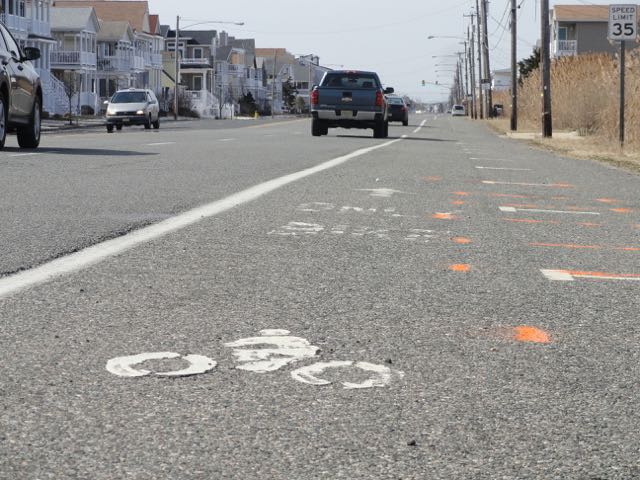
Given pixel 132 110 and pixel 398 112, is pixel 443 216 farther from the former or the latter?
pixel 398 112

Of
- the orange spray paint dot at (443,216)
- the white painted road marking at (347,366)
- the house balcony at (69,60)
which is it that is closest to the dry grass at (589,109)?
the orange spray paint dot at (443,216)

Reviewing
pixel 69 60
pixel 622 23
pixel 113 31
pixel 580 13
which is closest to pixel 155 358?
pixel 622 23

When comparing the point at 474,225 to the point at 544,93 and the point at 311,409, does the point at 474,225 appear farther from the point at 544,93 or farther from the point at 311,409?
the point at 544,93

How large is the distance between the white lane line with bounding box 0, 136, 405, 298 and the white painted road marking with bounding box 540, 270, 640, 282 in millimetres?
2405

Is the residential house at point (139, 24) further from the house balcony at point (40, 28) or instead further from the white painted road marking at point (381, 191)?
the white painted road marking at point (381, 191)

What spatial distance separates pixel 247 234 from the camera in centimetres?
810

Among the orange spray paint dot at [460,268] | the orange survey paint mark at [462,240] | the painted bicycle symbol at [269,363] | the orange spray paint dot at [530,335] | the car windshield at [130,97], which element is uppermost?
the car windshield at [130,97]

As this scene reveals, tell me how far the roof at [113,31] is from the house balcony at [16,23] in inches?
939

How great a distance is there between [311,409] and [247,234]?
14.6 ft

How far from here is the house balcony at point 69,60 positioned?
3504 inches

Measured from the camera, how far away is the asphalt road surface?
129 inches

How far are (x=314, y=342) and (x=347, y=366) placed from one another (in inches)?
15.1

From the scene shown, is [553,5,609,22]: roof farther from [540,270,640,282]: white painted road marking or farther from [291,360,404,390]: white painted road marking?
[291,360,404,390]: white painted road marking

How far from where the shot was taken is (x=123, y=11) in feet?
363
